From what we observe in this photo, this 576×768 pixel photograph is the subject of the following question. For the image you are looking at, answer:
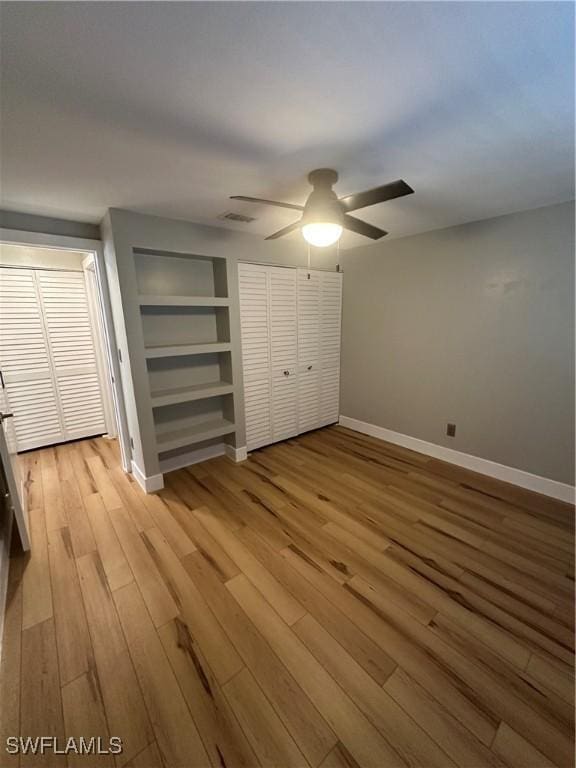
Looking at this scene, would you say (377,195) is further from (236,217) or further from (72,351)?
(72,351)

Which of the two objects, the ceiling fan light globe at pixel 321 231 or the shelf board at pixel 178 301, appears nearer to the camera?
the ceiling fan light globe at pixel 321 231

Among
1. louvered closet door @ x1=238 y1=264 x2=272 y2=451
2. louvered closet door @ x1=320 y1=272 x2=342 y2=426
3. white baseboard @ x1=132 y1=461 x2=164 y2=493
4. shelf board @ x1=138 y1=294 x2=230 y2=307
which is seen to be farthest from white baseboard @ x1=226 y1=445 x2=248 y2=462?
shelf board @ x1=138 y1=294 x2=230 y2=307

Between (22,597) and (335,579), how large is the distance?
5.72 ft

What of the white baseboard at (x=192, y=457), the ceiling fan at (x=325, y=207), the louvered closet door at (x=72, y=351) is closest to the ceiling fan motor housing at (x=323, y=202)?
the ceiling fan at (x=325, y=207)

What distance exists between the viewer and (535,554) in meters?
1.87

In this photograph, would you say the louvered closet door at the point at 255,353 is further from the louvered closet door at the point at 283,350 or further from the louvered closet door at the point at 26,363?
the louvered closet door at the point at 26,363

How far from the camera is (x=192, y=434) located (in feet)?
9.23

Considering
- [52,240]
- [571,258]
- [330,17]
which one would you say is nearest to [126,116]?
[330,17]

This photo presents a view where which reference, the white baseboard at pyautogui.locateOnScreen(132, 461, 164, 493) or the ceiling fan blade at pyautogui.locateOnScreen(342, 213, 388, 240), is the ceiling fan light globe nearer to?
the ceiling fan blade at pyautogui.locateOnScreen(342, 213, 388, 240)

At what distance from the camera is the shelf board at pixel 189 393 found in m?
2.60

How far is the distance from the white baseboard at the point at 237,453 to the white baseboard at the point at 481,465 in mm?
1575

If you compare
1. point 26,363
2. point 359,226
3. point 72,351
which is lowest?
point 26,363

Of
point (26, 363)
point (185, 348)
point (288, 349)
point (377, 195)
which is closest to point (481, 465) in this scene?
point (288, 349)

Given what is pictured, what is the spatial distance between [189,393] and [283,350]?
1158 millimetres
